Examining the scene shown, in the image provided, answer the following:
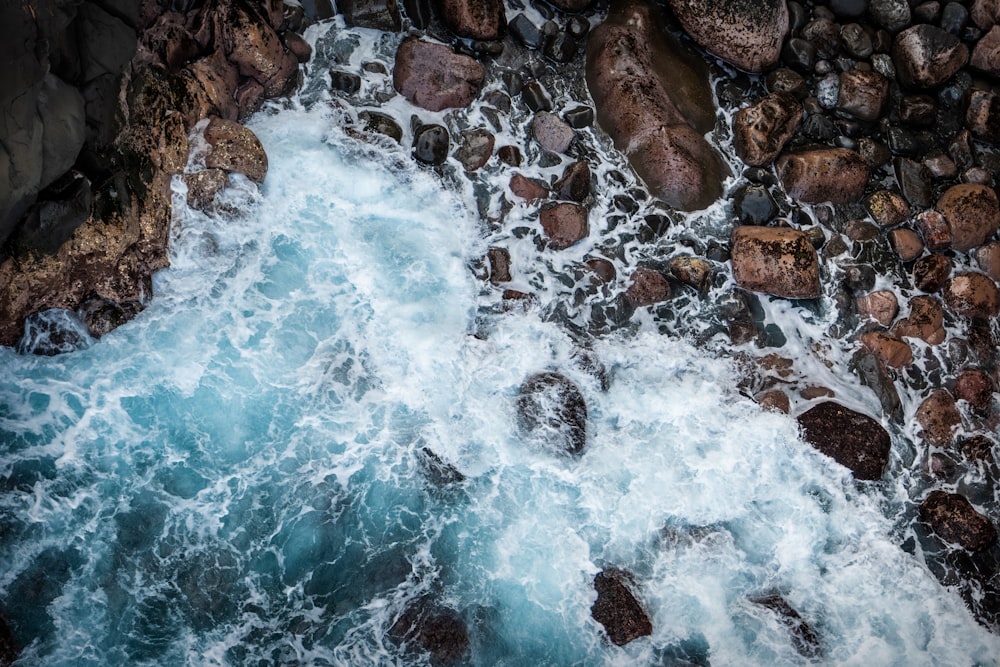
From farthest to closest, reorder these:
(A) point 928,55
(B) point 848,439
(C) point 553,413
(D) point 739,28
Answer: (A) point 928,55, (D) point 739,28, (B) point 848,439, (C) point 553,413

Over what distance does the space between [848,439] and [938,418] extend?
936mm

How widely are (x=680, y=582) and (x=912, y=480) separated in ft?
7.47

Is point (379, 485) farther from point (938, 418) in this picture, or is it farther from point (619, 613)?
point (938, 418)

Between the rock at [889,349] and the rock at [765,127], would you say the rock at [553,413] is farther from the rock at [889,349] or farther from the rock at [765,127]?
the rock at [765,127]

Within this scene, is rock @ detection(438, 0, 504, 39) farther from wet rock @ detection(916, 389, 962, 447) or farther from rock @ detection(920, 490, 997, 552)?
rock @ detection(920, 490, 997, 552)

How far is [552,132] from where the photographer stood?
690 centimetres

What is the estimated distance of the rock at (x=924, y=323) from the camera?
670 centimetres

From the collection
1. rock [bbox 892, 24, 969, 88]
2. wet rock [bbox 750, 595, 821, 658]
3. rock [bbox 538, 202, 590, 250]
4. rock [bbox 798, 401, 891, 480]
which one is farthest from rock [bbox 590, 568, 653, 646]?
rock [bbox 892, 24, 969, 88]

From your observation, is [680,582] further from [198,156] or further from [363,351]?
[198,156]

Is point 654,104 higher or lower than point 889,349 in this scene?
higher

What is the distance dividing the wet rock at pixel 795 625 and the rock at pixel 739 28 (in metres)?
4.95

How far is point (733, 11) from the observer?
23.3 feet

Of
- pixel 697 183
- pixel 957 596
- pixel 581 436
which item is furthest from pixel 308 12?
pixel 957 596

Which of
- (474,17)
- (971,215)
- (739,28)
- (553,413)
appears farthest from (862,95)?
(553,413)
